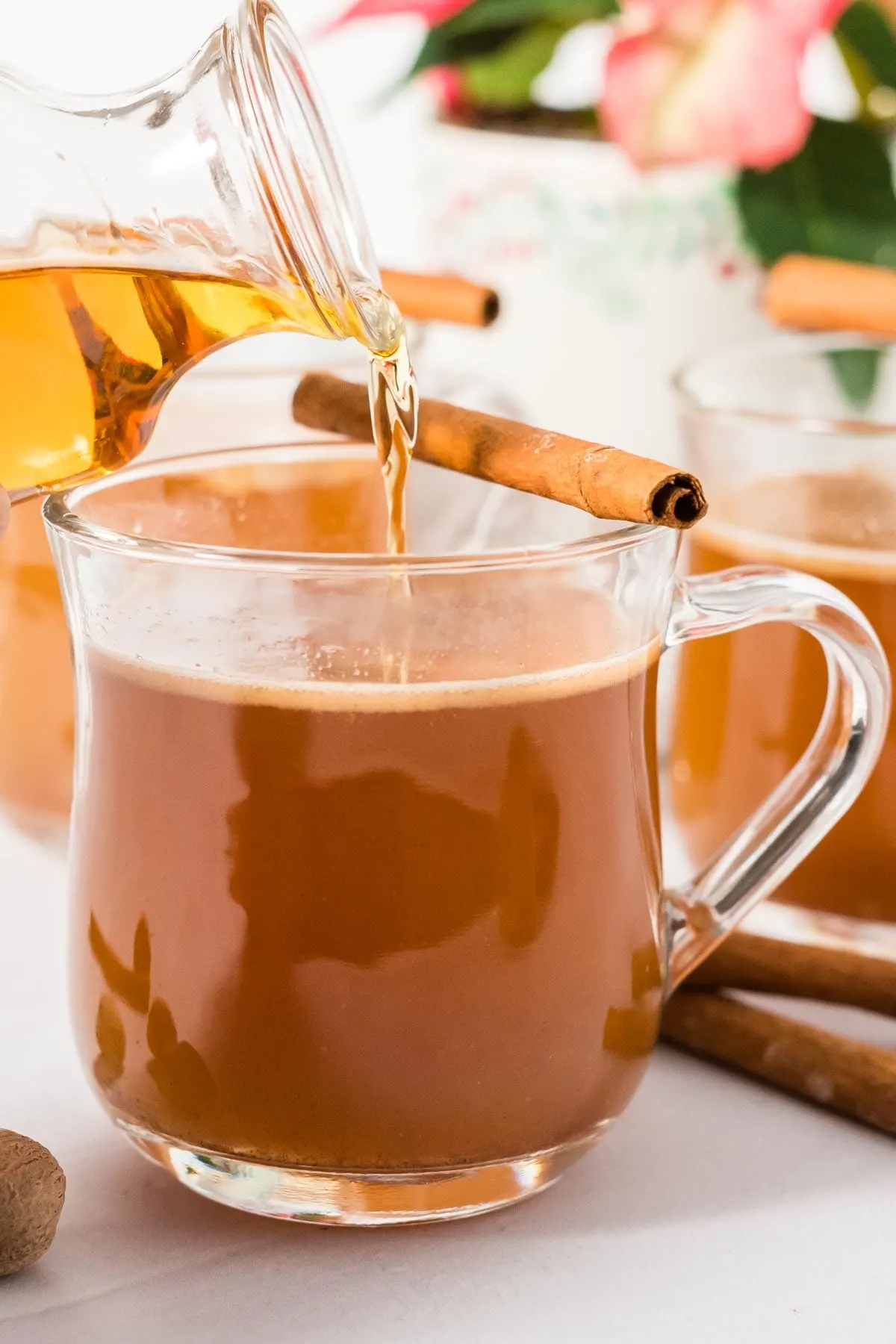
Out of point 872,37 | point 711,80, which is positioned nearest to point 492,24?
point 711,80

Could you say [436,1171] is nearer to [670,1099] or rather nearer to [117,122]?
[670,1099]

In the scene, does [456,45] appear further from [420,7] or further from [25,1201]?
[25,1201]

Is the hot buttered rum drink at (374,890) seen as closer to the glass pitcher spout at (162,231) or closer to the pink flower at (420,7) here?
the glass pitcher spout at (162,231)

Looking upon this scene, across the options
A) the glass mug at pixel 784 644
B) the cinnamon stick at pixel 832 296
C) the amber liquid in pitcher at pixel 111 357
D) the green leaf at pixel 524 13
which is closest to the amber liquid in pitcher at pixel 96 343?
the amber liquid in pitcher at pixel 111 357

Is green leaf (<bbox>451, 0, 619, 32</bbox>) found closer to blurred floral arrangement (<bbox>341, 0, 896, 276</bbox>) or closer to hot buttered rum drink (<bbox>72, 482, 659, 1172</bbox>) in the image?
blurred floral arrangement (<bbox>341, 0, 896, 276</bbox>)

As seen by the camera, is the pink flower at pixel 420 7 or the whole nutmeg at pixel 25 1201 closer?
the whole nutmeg at pixel 25 1201

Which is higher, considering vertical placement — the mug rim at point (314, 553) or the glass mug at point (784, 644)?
the mug rim at point (314, 553)

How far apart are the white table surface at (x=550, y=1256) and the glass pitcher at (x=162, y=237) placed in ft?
1.07

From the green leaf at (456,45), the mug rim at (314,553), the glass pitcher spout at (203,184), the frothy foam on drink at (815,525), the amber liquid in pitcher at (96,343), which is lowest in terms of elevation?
the frothy foam on drink at (815,525)

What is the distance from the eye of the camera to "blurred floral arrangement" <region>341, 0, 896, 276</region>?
124 cm

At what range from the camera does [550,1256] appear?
0.74 meters

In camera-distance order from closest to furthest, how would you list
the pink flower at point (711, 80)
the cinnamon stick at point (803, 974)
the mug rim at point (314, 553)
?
the mug rim at point (314, 553), the cinnamon stick at point (803, 974), the pink flower at point (711, 80)

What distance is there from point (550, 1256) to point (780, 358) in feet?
2.10

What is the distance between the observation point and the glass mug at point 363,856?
684mm
